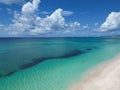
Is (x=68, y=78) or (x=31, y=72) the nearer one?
(x=68, y=78)

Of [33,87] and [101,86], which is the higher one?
[101,86]

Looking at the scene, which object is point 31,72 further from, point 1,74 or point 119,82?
point 119,82

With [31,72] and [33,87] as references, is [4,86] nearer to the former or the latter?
[33,87]

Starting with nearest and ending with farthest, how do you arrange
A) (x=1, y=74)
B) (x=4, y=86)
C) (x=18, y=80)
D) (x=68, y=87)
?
1. (x=68, y=87)
2. (x=4, y=86)
3. (x=18, y=80)
4. (x=1, y=74)

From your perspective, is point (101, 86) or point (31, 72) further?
point (31, 72)

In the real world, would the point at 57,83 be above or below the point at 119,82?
below

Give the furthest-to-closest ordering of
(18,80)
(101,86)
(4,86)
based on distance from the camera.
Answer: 1. (18,80)
2. (4,86)
3. (101,86)

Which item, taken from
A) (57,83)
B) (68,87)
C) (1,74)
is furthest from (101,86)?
(1,74)

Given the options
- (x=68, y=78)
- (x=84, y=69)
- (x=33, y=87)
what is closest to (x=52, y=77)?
(x=68, y=78)

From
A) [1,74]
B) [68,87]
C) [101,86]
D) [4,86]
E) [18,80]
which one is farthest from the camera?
[1,74]
